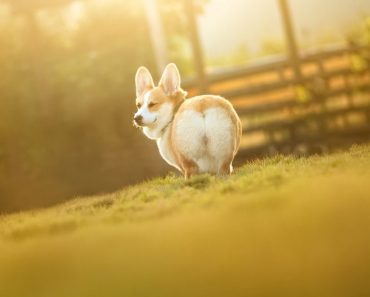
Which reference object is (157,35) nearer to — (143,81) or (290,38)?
(290,38)

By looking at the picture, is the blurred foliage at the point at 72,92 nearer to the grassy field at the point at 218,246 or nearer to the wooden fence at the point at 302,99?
the wooden fence at the point at 302,99

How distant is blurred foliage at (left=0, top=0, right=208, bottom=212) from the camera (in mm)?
7324

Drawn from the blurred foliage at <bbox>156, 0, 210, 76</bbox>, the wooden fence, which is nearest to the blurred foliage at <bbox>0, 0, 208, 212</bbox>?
the blurred foliage at <bbox>156, 0, 210, 76</bbox>

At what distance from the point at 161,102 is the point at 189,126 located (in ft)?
1.04

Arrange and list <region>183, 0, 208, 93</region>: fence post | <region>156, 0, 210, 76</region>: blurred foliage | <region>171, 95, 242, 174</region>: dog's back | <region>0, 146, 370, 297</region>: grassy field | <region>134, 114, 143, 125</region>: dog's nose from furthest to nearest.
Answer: <region>156, 0, 210, 76</region>: blurred foliage, <region>183, 0, 208, 93</region>: fence post, <region>134, 114, 143, 125</region>: dog's nose, <region>171, 95, 242, 174</region>: dog's back, <region>0, 146, 370, 297</region>: grassy field

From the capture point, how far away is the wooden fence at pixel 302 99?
23.2 ft

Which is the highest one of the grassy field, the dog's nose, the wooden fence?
the dog's nose

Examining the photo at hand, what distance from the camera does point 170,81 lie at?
422 centimetres

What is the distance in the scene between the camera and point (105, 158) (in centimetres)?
757

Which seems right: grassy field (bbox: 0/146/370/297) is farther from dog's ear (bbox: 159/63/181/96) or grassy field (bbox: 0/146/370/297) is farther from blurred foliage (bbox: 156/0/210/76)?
blurred foliage (bbox: 156/0/210/76)

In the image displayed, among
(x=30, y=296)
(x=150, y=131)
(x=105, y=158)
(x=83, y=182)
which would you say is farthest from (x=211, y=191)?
(x=105, y=158)

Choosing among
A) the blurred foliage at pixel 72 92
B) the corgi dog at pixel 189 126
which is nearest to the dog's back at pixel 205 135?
the corgi dog at pixel 189 126

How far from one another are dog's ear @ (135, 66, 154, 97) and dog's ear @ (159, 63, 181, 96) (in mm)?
158

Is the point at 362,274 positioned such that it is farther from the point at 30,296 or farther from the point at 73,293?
the point at 30,296
